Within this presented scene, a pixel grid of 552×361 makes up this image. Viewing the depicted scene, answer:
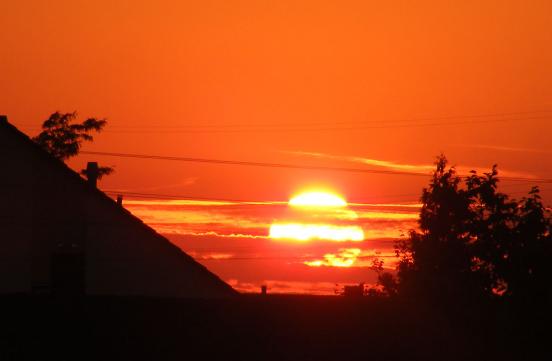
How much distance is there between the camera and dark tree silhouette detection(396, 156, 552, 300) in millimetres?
52531

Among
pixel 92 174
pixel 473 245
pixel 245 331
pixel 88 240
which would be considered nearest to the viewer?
pixel 245 331

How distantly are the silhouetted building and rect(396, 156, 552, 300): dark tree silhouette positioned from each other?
62.2ft

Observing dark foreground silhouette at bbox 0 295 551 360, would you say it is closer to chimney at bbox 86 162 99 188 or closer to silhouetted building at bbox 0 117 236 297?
silhouetted building at bbox 0 117 236 297

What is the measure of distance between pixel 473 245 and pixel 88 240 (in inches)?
982

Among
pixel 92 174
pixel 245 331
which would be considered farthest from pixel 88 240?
pixel 245 331

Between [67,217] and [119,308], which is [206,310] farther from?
[67,217]

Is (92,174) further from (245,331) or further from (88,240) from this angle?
(245,331)

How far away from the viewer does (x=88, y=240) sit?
36250 mm

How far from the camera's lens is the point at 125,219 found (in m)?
35.9

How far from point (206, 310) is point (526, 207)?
38145 millimetres

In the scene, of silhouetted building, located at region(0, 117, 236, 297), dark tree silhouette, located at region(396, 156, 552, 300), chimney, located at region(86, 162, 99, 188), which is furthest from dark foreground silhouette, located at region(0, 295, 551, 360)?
dark tree silhouette, located at region(396, 156, 552, 300)

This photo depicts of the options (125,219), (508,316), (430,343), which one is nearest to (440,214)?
(125,219)

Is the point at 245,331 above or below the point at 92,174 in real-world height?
below

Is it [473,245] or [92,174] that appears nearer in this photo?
[92,174]
